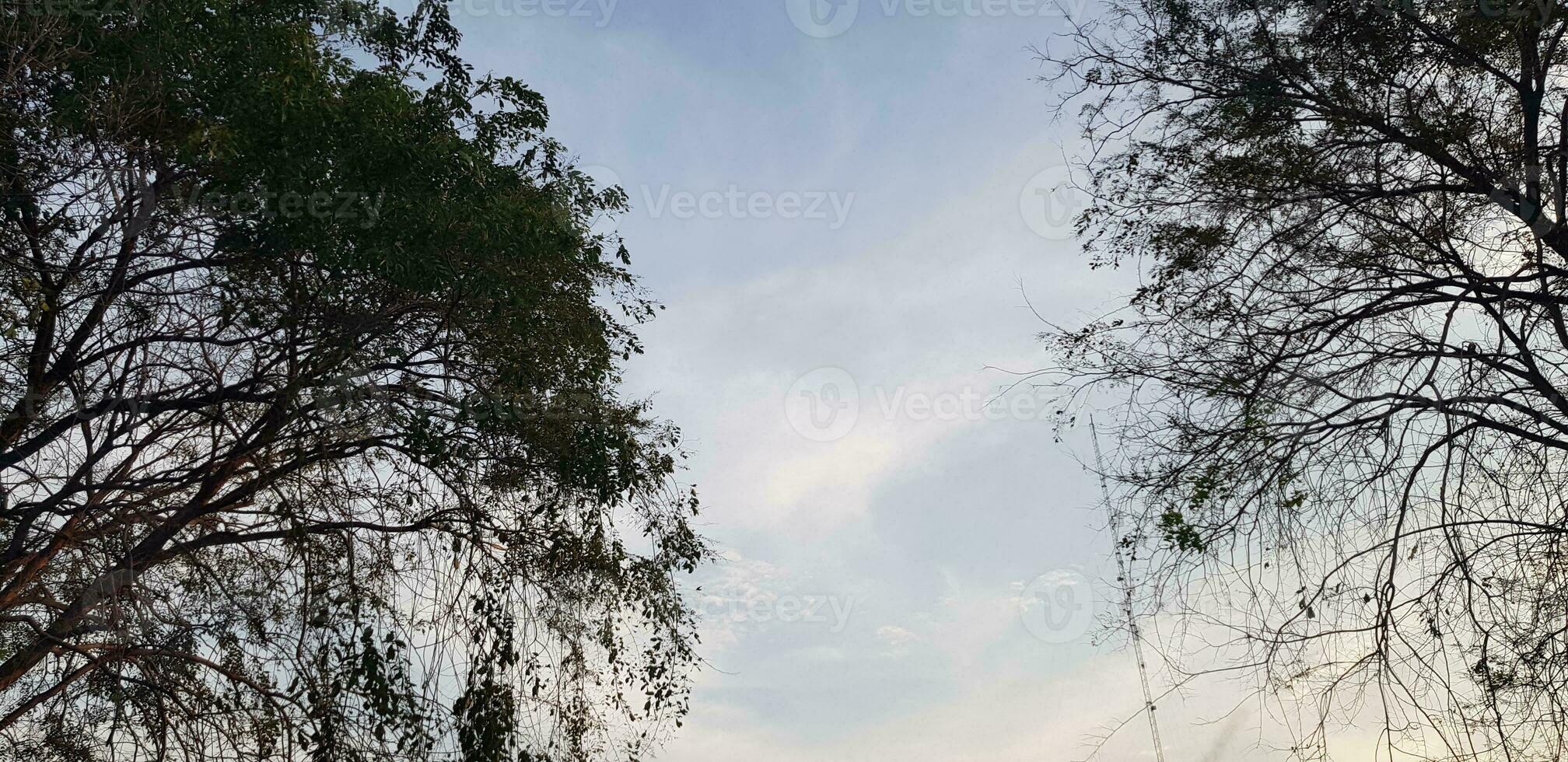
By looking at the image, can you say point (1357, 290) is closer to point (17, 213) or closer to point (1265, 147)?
point (1265, 147)

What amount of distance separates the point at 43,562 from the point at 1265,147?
1090 cm

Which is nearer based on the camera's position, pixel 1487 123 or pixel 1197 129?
pixel 1487 123

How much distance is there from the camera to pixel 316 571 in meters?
9.95

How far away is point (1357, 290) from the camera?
8.60 m

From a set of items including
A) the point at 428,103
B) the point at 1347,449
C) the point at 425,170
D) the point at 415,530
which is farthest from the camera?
the point at 415,530

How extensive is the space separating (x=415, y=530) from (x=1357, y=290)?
27.9 feet

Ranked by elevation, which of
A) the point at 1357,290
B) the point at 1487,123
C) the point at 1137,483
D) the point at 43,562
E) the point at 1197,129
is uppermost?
the point at 1197,129

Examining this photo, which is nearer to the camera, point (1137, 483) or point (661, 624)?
point (1137, 483)

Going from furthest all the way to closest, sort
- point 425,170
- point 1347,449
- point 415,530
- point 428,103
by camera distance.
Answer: point 415,530 < point 428,103 < point 425,170 < point 1347,449

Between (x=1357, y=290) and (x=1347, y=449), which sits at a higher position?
(x=1357, y=290)

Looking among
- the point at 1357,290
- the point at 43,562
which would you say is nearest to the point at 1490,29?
the point at 1357,290

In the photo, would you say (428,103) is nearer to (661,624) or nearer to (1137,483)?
(661,624)

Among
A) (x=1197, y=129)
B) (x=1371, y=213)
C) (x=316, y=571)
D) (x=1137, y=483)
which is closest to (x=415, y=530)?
(x=316, y=571)

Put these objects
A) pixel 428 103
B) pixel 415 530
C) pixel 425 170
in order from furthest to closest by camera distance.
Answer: pixel 415 530
pixel 428 103
pixel 425 170
